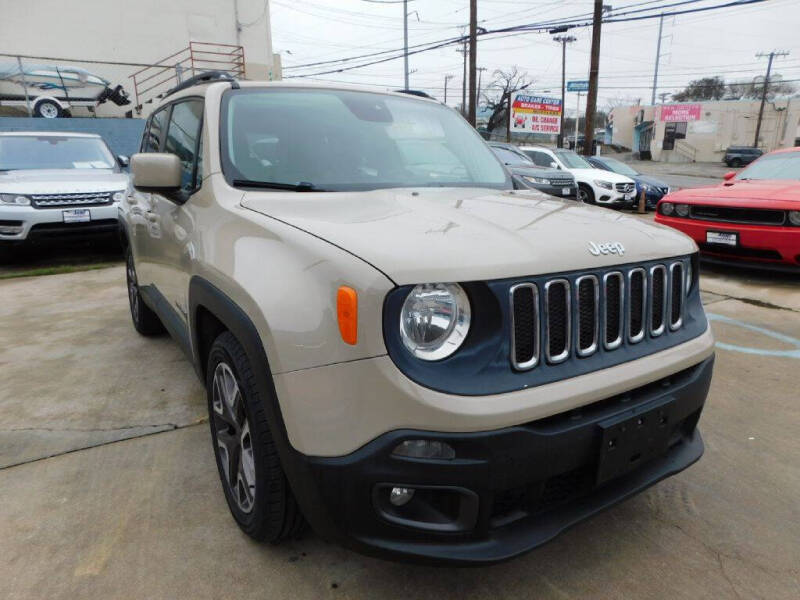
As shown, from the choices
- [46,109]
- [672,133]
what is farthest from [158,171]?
[672,133]

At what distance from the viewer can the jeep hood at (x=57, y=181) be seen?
6.61 m

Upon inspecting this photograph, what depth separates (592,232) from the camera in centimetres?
187

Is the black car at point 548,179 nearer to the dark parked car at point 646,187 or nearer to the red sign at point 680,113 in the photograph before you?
the dark parked car at point 646,187

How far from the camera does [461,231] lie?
175 centimetres

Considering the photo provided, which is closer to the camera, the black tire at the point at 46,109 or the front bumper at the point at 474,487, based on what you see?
the front bumper at the point at 474,487

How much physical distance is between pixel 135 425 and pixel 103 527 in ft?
2.89

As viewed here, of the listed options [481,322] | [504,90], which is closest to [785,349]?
[481,322]

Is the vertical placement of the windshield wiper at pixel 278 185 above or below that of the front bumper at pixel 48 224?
above

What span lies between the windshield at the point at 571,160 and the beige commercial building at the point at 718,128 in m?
44.7

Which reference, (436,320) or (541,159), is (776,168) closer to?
(541,159)

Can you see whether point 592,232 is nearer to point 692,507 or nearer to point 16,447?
point 692,507

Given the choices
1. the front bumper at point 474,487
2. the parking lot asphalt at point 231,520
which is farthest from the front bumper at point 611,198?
the front bumper at point 474,487

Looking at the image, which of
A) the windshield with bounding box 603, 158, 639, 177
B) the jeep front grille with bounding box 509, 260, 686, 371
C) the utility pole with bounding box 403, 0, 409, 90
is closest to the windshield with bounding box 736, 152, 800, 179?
the jeep front grille with bounding box 509, 260, 686, 371

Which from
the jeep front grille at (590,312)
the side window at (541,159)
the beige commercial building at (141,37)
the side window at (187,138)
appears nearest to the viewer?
the jeep front grille at (590,312)
